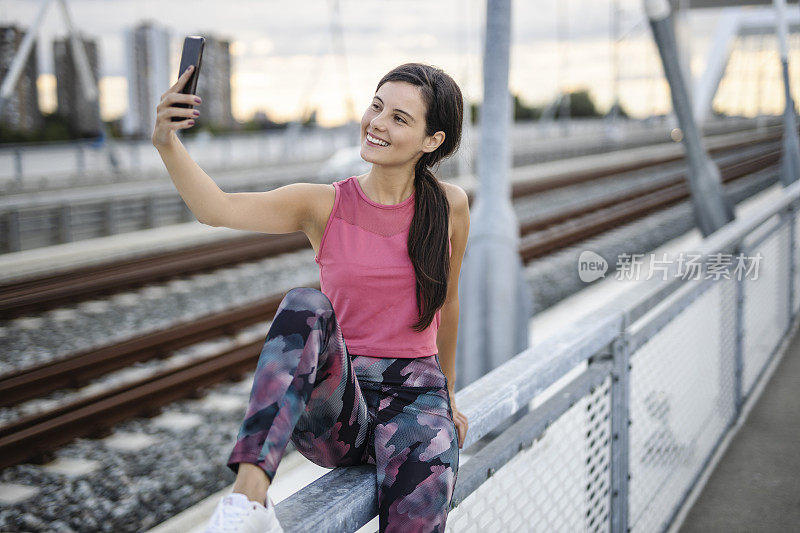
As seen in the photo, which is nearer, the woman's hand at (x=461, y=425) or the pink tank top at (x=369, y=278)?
the woman's hand at (x=461, y=425)

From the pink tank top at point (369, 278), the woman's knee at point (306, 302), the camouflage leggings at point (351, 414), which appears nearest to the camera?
the camouflage leggings at point (351, 414)

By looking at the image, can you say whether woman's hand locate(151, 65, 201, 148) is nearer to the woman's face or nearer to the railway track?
the woman's face

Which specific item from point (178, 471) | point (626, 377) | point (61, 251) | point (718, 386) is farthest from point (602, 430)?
point (61, 251)

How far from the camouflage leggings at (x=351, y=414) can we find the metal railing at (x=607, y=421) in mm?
74

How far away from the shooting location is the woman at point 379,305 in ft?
5.27

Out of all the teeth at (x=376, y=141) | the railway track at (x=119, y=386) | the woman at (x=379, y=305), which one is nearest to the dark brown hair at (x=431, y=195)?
the woman at (x=379, y=305)

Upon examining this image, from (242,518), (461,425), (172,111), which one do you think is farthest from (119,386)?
(242,518)

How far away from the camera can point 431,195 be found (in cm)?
216

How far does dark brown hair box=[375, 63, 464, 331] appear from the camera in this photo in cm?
203

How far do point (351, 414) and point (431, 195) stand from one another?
2.12 feet

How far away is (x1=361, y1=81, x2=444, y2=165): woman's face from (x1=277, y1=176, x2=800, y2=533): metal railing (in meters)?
0.64

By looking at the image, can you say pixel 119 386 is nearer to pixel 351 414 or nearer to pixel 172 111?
pixel 351 414

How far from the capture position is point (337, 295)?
1.99 metres

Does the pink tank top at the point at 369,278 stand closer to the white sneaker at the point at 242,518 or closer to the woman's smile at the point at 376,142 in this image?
the woman's smile at the point at 376,142
